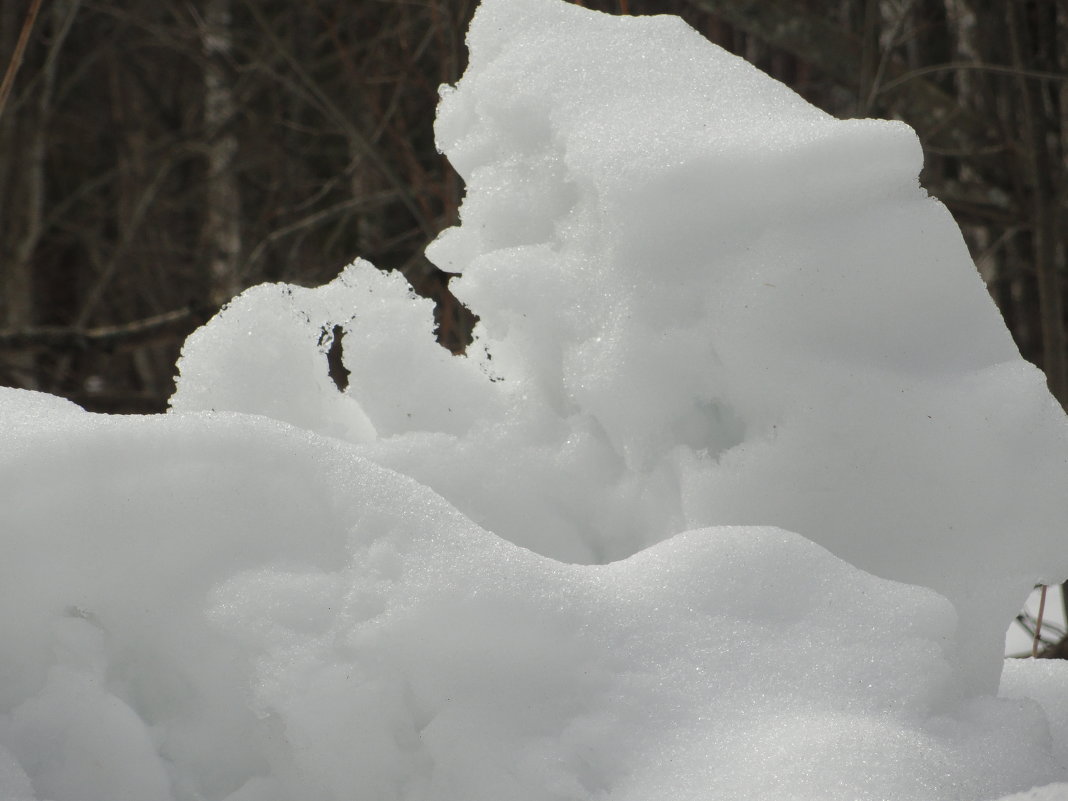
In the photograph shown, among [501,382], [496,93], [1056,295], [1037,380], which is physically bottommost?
[1056,295]

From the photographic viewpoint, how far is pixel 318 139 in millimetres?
7184

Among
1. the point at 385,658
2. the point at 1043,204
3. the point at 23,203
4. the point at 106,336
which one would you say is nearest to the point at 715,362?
the point at 385,658

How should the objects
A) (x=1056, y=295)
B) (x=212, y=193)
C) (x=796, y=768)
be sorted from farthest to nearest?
(x=212, y=193) < (x=1056, y=295) < (x=796, y=768)

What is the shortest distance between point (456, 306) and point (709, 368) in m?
3.28

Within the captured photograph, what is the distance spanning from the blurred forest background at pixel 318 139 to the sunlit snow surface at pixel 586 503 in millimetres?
1075

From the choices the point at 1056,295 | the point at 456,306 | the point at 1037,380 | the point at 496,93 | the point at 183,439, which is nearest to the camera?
the point at 183,439

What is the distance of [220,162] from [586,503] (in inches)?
269

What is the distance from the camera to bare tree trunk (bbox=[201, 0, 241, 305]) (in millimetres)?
6629

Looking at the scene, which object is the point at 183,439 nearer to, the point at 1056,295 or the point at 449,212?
the point at 449,212

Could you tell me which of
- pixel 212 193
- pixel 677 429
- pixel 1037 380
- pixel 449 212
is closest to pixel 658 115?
pixel 677 429

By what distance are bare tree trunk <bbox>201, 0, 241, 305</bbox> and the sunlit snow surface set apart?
16.2 ft

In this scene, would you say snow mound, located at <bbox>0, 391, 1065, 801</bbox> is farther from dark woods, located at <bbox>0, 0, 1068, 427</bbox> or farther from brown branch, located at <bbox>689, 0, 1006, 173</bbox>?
brown branch, located at <bbox>689, 0, 1006, 173</bbox>

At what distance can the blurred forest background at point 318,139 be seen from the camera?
12.1ft

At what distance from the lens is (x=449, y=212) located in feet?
12.1
